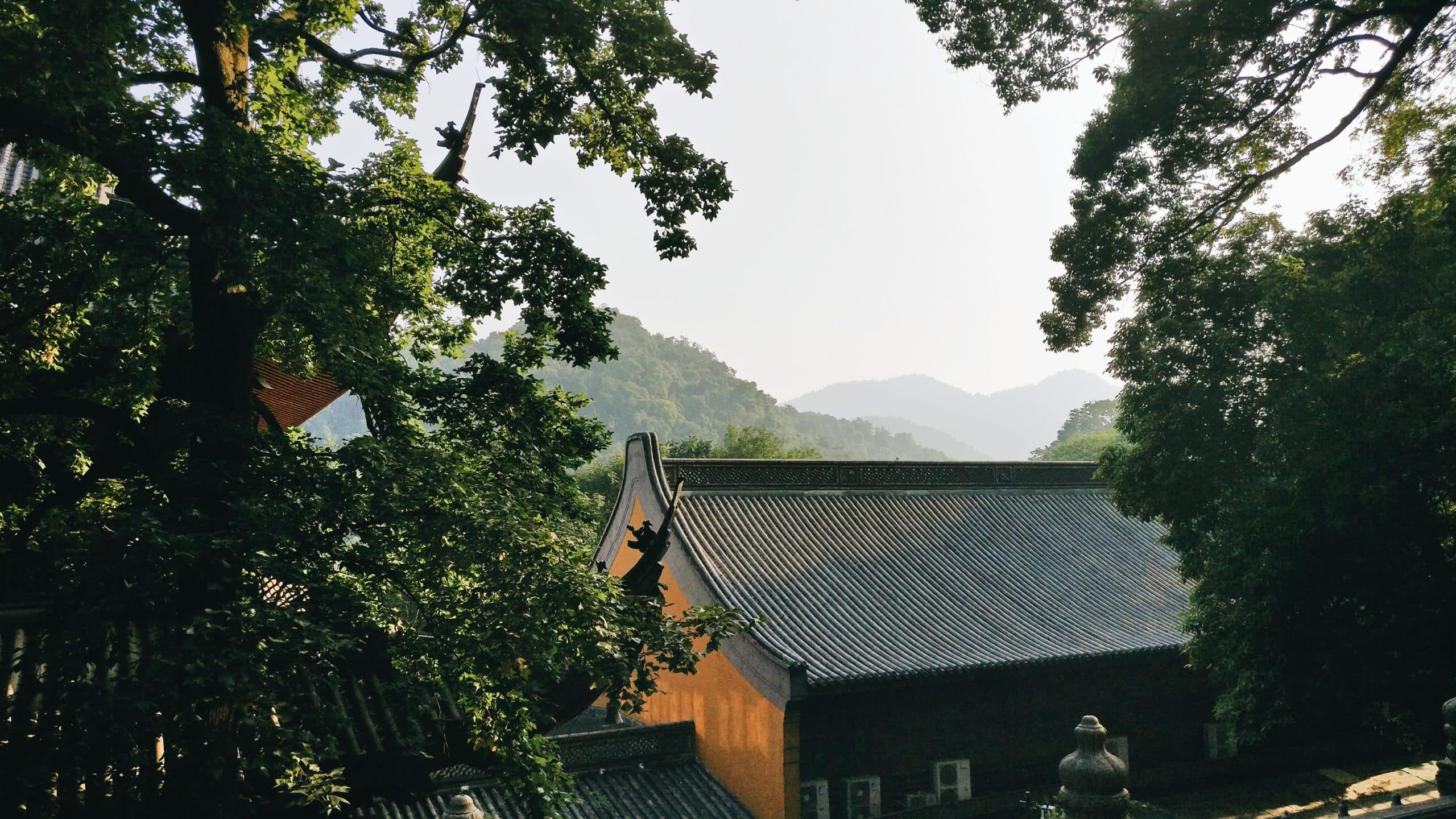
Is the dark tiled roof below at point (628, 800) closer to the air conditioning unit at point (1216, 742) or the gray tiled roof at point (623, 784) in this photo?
the gray tiled roof at point (623, 784)

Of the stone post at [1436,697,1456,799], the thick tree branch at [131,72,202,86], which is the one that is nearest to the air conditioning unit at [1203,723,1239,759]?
the stone post at [1436,697,1456,799]

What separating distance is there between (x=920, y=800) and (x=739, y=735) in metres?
2.37

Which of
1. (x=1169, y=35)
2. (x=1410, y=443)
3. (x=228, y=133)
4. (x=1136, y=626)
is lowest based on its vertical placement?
(x=1136, y=626)

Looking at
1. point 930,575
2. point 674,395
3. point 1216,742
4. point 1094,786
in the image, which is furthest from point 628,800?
point 674,395

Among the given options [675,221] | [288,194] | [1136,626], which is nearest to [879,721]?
[1136,626]

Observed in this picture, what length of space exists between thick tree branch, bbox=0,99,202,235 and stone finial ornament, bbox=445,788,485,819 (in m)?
3.10

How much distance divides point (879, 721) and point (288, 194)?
919cm

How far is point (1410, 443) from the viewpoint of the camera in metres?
7.23

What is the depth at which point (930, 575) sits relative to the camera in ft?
44.9

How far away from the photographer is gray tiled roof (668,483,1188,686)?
11.6 m

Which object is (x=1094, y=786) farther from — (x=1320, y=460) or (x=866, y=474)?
(x=866, y=474)

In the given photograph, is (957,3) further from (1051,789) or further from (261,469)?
(1051,789)

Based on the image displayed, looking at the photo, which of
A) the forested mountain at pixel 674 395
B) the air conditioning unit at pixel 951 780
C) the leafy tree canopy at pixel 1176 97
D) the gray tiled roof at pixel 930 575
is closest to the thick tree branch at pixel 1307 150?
the leafy tree canopy at pixel 1176 97

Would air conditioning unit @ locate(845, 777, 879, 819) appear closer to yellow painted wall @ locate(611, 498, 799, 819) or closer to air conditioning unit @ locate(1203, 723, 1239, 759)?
yellow painted wall @ locate(611, 498, 799, 819)
